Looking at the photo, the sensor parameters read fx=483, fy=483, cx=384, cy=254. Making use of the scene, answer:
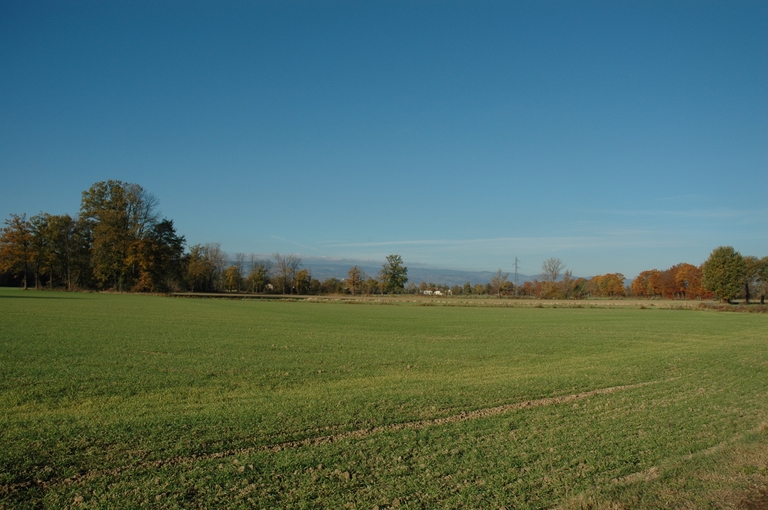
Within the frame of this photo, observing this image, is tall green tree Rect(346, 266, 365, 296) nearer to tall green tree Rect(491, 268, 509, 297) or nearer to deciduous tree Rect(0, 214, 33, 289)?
tall green tree Rect(491, 268, 509, 297)

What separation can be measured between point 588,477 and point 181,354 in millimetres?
13123

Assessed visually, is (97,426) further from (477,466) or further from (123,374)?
(477,466)

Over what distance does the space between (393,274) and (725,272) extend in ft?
255

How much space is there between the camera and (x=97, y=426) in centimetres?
758

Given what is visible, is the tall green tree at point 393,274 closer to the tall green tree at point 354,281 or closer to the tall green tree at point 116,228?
the tall green tree at point 354,281

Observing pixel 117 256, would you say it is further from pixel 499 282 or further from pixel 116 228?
pixel 499 282

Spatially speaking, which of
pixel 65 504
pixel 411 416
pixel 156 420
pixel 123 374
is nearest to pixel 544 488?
pixel 411 416

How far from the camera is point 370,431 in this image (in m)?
7.71

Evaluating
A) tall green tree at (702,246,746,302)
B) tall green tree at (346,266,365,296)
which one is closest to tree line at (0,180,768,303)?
tall green tree at (702,246,746,302)

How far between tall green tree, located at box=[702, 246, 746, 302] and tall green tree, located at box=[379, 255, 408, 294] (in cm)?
7253

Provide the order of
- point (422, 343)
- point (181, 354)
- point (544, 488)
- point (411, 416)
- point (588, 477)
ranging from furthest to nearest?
point (422, 343) < point (181, 354) < point (411, 416) < point (588, 477) < point (544, 488)

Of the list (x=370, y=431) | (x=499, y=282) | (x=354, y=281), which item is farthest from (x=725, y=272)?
(x=370, y=431)

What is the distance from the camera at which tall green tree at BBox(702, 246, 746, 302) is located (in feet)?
270

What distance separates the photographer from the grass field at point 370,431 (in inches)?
215
